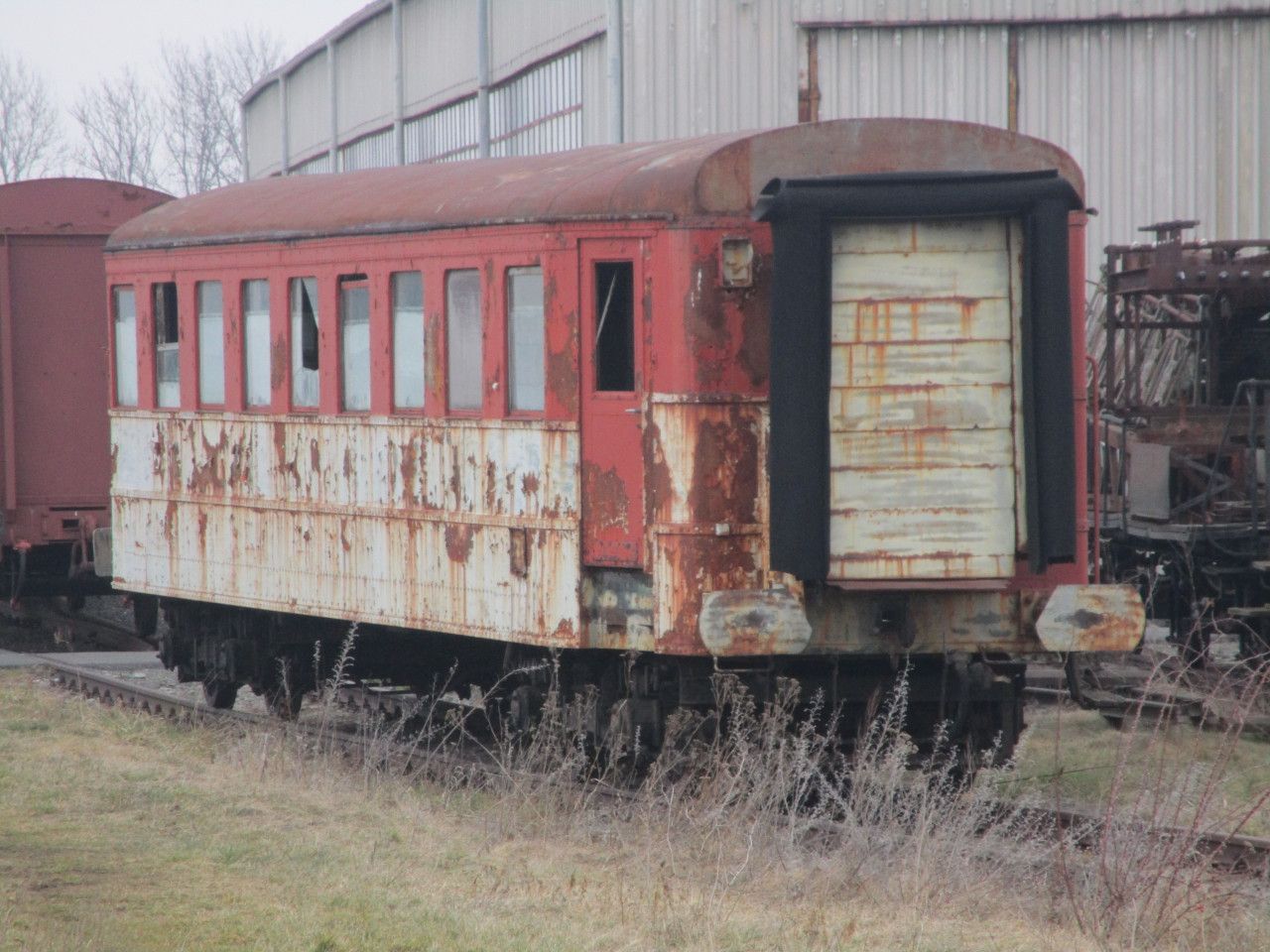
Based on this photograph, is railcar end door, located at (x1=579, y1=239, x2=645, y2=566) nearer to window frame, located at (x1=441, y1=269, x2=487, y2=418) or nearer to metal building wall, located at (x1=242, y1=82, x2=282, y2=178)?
window frame, located at (x1=441, y1=269, x2=487, y2=418)

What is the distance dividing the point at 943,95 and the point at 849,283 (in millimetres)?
13640

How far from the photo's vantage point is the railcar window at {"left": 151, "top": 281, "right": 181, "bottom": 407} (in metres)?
13.4

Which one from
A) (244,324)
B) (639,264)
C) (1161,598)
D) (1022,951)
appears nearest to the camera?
(1022,951)

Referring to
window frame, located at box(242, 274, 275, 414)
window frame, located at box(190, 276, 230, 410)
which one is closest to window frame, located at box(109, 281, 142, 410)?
window frame, located at box(190, 276, 230, 410)

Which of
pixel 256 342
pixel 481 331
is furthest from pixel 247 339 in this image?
pixel 481 331

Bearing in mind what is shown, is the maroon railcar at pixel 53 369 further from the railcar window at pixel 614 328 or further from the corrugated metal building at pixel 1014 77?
the railcar window at pixel 614 328

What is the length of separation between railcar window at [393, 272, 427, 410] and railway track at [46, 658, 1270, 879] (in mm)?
2042

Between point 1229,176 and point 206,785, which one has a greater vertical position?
point 1229,176

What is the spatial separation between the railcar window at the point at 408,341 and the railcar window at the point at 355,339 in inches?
10.9

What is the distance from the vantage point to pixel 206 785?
10.5 meters

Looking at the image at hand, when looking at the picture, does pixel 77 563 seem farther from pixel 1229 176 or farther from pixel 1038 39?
pixel 1229 176

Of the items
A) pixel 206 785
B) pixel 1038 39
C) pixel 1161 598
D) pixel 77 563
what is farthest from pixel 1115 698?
pixel 1038 39

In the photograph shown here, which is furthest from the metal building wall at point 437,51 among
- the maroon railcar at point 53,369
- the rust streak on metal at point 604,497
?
the rust streak on metal at point 604,497

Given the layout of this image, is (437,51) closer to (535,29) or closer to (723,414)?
(535,29)
